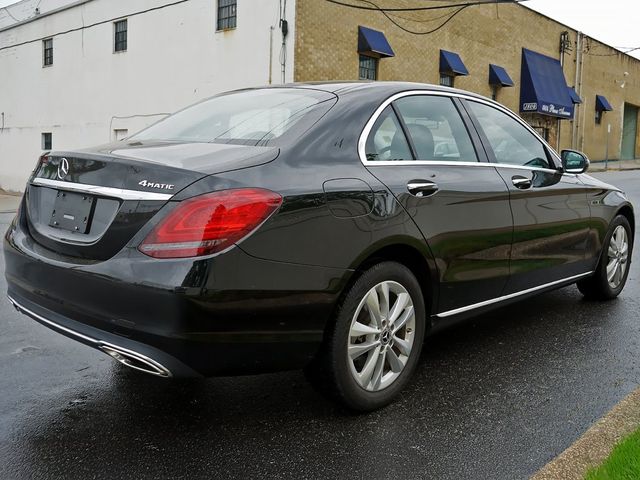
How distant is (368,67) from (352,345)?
55.3ft

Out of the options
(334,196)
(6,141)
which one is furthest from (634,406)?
(6,141)

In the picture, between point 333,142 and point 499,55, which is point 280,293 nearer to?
point 333,142

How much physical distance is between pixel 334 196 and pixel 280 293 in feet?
1.66

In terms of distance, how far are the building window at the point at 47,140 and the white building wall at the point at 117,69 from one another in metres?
0.33

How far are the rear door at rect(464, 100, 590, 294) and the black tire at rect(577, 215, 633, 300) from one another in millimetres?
422

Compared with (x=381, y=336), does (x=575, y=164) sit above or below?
above

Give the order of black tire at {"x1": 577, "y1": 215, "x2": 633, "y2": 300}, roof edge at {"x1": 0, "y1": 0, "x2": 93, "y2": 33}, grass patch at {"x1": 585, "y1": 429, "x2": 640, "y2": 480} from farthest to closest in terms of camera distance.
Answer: roof edge at {"x1": 0, "y1": 0, "x2": 93, "y2": 33}, black tire at {"x1": 577, "y1": 215, "x2": 633, "y2": 300}, grass patch at {"x1": 585, "y1": 429, "x2": 640, "y2": 480}

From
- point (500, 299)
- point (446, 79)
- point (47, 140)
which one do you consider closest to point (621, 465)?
point (500, 299)

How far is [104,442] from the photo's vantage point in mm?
2752

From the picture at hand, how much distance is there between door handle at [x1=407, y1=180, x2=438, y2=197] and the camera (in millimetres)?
3182

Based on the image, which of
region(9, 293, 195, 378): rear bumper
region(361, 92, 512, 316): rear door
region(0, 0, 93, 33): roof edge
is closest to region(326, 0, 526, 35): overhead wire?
region(0, 0, 93, 33): roof edge

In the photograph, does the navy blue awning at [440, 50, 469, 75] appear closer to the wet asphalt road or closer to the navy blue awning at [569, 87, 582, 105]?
the navy blue awning at [569, 87, 582, 105]

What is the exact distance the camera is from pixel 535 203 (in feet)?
13.4

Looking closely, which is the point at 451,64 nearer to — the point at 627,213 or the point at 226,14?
the point at 226,14
